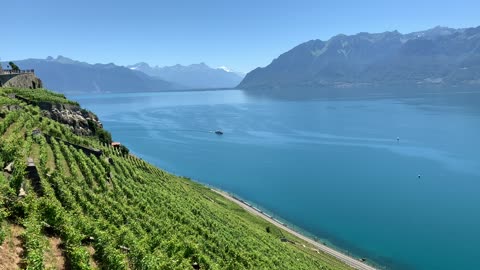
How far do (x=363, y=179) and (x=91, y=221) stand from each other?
10214 centimetres

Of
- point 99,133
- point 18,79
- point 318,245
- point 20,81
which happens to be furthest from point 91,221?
point 20,81

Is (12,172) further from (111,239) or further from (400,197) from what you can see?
(400,197)

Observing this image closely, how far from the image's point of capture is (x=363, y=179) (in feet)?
375

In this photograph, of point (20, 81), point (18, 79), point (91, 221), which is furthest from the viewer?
point (20, 81)

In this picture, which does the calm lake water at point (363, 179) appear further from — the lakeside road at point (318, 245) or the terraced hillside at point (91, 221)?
the terraced hillside at point (91, 221)

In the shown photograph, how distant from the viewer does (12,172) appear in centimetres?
2750

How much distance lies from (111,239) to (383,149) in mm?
145707

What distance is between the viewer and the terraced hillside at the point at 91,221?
1986cm

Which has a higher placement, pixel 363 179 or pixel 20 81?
pixel 20 81

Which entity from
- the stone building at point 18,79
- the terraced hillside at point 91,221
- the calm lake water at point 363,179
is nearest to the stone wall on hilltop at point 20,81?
the stone building at point 18,79

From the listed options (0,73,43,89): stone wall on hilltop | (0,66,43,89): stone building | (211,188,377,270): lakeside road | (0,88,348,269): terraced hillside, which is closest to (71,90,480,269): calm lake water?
(211,188,377,270): lakeside road

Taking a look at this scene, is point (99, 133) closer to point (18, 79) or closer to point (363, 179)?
point (18, 79)

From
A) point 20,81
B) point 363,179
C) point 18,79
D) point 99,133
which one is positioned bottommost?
point 363,179

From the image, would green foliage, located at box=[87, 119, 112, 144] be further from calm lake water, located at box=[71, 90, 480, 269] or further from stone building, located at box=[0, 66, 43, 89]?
calm lake water, located at box=[71, 90, 480, 269]
